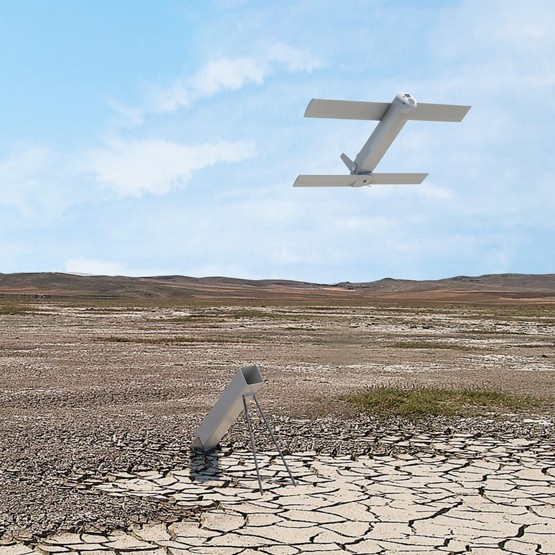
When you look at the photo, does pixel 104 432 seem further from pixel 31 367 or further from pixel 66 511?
pixel 31 367

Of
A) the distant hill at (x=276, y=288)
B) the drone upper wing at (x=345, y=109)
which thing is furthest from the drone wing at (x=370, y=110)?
the distant hill at (x=276, y=288)

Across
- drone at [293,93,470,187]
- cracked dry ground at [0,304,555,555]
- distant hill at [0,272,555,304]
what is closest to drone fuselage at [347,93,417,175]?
drone at [293,93,470,187]

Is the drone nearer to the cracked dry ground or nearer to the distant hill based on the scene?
the cracked dry ground

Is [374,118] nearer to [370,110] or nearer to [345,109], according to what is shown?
[370,110]

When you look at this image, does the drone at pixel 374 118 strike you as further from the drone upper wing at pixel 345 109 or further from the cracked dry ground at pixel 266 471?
the cracked dry ground at pixel 266 471

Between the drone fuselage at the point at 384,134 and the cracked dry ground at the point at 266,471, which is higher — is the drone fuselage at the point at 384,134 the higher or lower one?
the higher one

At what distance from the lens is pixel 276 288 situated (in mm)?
177375

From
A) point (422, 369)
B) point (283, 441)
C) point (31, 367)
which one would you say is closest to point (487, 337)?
point (422, 369)

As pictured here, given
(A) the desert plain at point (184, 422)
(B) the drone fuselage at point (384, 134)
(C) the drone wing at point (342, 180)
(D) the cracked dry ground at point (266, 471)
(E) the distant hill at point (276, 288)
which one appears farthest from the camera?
(E) the distant hill at point (276, 288)

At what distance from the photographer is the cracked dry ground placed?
612cm

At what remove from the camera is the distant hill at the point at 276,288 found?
11627cm

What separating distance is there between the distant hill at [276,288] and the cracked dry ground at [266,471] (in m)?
95.5

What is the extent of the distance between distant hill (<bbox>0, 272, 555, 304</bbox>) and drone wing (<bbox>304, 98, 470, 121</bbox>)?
103m

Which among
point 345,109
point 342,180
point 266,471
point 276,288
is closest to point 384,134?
point 345,109
